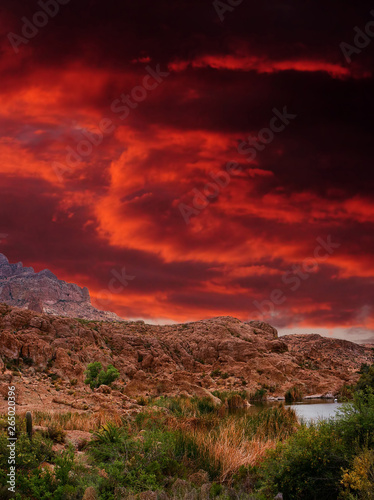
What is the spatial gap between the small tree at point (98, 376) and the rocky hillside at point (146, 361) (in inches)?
36.8

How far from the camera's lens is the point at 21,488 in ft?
26.9

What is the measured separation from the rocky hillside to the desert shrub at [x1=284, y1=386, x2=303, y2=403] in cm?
218

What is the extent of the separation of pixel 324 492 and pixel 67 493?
537cm

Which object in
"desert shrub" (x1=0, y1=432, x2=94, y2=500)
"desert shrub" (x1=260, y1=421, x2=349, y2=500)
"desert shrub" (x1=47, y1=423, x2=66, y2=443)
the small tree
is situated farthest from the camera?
the small tree

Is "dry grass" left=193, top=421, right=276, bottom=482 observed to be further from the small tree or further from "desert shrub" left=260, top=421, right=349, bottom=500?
the small tree

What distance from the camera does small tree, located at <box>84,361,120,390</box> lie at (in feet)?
131

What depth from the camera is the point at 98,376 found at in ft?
132

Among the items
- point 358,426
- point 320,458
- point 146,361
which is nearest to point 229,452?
point 320,458

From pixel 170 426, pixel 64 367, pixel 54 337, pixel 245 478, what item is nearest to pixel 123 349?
pixel 54 337

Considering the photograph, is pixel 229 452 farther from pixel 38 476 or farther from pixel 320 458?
pixel 38 476

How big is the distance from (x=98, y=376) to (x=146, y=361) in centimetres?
1683

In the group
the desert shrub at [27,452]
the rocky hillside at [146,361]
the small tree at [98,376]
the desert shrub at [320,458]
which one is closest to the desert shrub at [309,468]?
the desert shrub at [320,458]

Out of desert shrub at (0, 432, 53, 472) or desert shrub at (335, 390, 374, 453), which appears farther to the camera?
desert shrub at (0, 432, 53, 472)

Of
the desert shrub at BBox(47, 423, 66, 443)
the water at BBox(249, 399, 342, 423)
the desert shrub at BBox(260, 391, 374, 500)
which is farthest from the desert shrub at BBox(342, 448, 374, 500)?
the water at BBox(249, 399, 342, 423)
